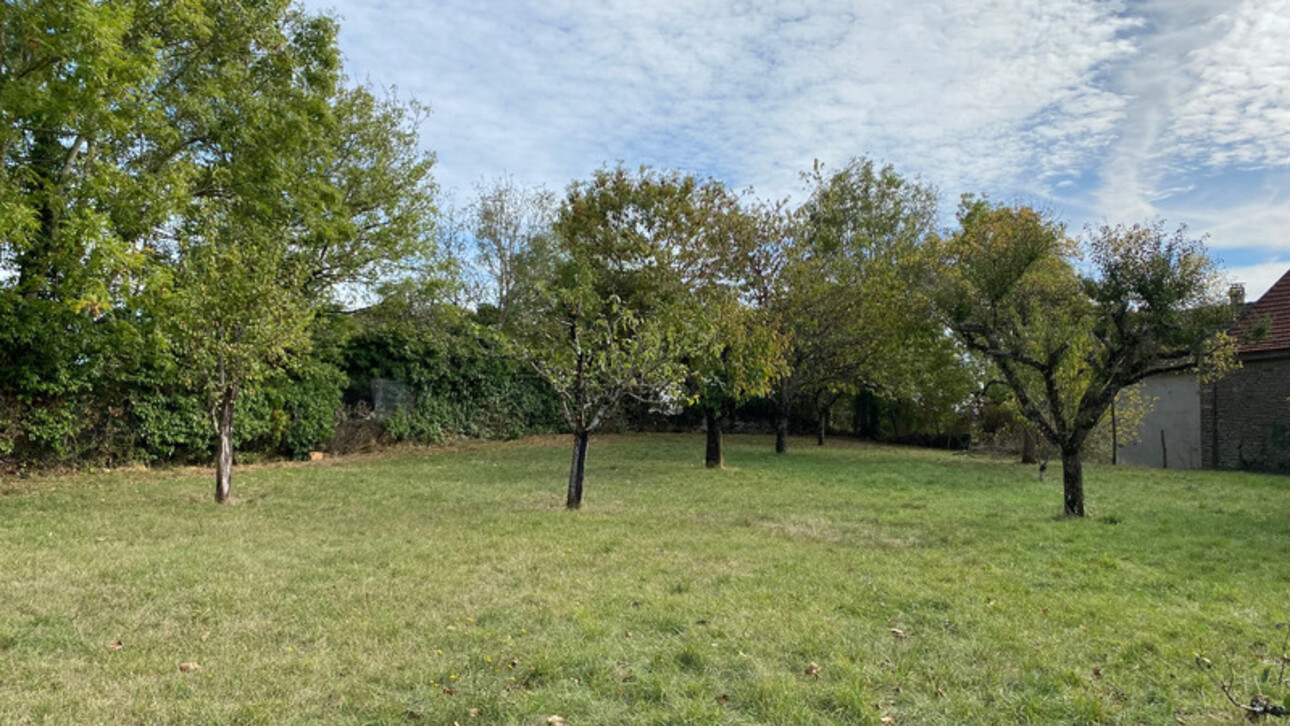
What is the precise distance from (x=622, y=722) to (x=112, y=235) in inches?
387

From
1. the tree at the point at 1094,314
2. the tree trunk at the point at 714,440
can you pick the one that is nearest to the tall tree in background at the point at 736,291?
the tree trunk at the point at 714,440

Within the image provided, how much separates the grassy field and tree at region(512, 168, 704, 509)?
181 cm

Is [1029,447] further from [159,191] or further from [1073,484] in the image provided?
[159,191]

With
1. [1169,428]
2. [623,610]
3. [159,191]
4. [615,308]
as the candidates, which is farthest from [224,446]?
[1169,428]

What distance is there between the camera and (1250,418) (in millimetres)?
19516

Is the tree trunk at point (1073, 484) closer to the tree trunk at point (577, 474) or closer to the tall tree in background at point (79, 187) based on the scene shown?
the tree trunk at point (577, 474)

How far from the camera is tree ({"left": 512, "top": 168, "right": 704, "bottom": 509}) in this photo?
1023 centimetres

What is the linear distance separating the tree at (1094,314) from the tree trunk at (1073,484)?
1 centimetres

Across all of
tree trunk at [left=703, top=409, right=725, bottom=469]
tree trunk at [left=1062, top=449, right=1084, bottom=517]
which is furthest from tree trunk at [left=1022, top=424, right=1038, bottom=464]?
tree trunk at [left=1062, top=449, right=1084, bottom=517]

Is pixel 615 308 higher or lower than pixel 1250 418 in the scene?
higher

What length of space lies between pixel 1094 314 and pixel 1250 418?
13.0 m

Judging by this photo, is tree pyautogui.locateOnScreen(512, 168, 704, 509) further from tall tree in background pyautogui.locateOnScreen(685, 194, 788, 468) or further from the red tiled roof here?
the red tiled roof

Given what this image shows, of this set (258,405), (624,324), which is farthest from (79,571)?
(258,405)

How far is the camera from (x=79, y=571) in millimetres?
6055
